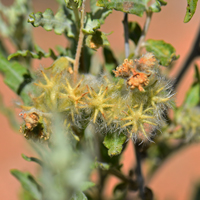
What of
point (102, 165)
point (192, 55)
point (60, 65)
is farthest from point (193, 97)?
point (60, 65)

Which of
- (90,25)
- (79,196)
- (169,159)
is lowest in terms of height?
(169,159)

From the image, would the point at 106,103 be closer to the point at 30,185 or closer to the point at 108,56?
the point at 108,56

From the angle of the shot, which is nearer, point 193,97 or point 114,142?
point 114,142

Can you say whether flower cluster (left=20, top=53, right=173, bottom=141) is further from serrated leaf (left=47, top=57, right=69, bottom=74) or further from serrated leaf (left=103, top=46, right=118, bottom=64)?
serrated leaf (left=103, top=46, right=118, bottom=64)

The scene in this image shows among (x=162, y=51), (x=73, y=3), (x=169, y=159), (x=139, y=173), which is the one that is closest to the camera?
(x=73, y=3)

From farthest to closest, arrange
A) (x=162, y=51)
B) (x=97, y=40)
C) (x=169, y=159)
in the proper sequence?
(x=169, y=159) < (x=162, y=51) < (x=97, y=40)

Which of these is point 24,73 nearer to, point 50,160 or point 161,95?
point 50,160

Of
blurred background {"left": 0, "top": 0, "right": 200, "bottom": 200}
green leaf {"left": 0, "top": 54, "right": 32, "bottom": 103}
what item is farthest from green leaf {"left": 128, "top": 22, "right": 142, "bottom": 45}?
blurred background {"left": 0, "top": 0, "right": 200, "bottom": 200}
